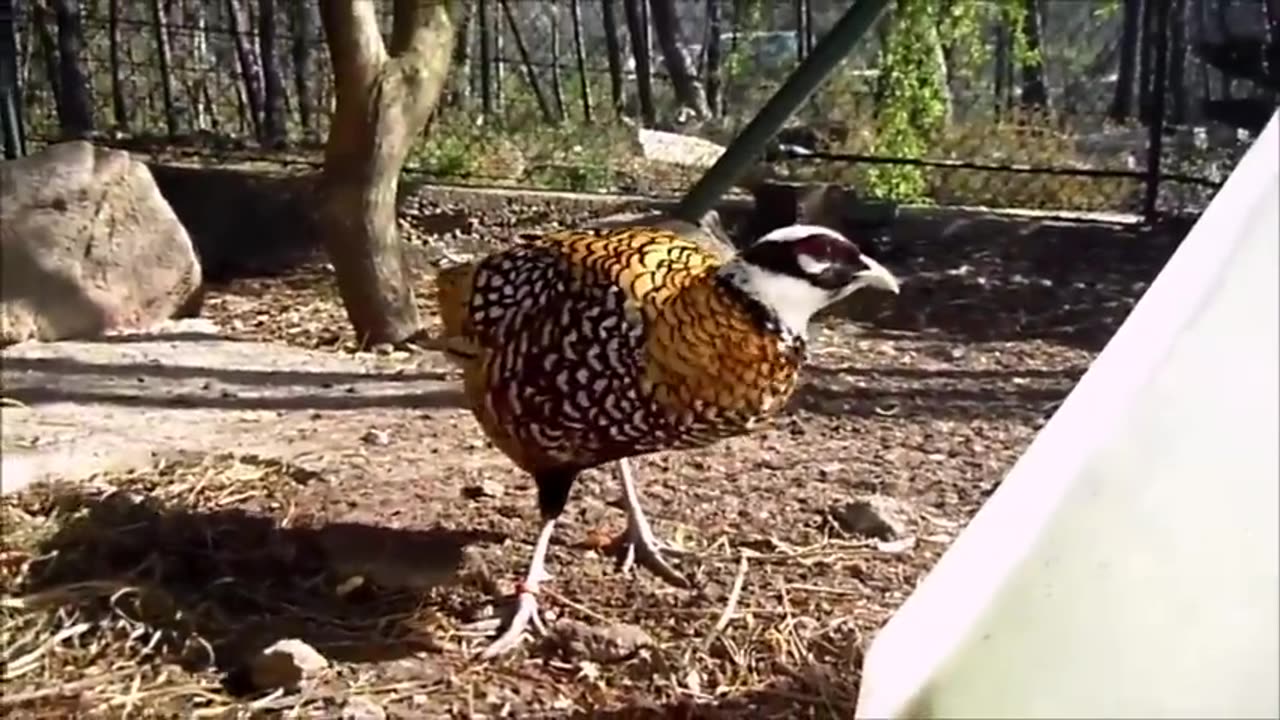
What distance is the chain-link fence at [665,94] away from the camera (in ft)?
9.23

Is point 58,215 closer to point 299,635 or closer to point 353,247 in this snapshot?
point 299,635

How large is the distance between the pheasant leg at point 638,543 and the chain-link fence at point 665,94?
0.89m

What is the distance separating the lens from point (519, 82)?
3217 mm

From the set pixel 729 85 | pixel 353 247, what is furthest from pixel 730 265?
pixel 729 85

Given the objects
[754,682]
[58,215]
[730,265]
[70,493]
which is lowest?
[754,682]

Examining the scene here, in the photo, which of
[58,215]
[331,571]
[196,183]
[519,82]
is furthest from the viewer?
[519,82]

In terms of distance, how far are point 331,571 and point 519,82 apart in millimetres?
1800

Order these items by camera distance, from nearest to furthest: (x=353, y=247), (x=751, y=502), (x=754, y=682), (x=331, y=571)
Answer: (x=754, y=682), (x=331, y=571), (x=751, y=502), (x=353, y=247)

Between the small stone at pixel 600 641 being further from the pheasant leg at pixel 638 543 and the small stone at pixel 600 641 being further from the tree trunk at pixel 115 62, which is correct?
the tree trunk at pixel 115 62

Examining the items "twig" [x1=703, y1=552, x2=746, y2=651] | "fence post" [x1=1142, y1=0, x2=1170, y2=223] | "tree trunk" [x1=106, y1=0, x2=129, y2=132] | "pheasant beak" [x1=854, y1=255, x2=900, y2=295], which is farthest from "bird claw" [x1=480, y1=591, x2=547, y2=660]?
"fence post" [x1=1142, y1=0, x2=1170, y2=223]

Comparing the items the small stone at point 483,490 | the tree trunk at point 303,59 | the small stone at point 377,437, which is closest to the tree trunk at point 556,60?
the tree trunk at point 303,59

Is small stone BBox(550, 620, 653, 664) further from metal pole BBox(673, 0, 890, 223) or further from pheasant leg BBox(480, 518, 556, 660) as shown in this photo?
metal pole BBox(673, 0, 890, 223)

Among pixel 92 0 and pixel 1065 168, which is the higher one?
pixel 92 0

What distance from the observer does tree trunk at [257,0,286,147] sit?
3.04 meters
